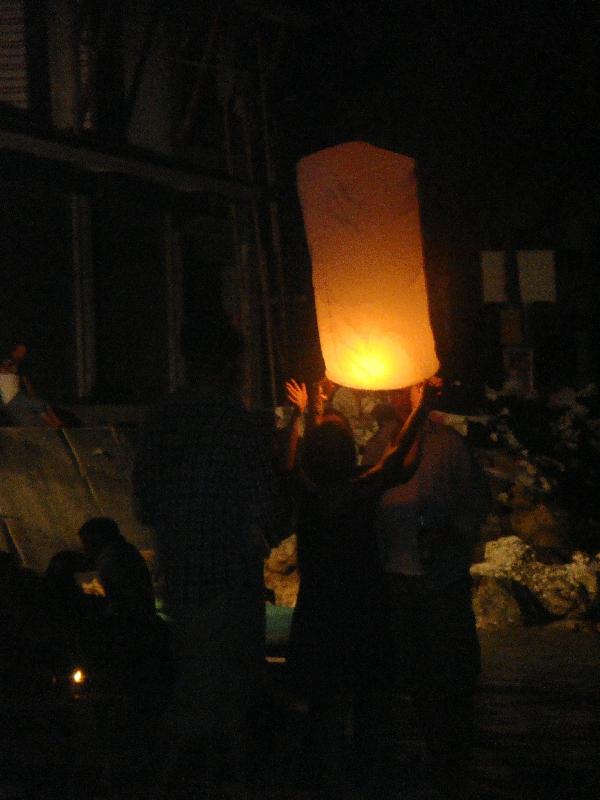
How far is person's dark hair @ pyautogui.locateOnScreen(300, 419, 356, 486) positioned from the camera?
5465 mm

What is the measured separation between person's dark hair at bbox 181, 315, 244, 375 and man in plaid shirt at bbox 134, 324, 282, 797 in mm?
127

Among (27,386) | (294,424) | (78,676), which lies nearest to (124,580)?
(78,676)

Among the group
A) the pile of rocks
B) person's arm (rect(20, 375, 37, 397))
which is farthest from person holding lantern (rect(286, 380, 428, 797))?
person's arm (rect(20, 375, 37, 397))

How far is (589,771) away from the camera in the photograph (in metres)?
6.27

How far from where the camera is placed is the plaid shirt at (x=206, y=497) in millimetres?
4465

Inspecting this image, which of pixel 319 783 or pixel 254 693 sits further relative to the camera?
pixel 319 783

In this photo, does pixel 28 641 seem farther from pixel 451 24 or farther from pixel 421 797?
pixel 451 24

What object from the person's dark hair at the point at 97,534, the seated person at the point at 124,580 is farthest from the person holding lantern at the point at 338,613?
the person's dark hair at the point at 97,534

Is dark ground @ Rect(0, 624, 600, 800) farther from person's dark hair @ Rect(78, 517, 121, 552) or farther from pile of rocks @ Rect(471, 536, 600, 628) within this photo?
pile of rocks @ Rect(471, 536, 600, 628)

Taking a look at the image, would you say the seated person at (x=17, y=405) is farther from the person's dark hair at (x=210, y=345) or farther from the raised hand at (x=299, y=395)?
the person's dark hair at (x=210, y=345)

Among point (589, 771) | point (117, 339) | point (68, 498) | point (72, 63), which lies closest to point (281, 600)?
point (68, 498)

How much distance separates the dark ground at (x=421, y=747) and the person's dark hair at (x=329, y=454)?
102 centimetres

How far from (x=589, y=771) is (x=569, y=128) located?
11.2m

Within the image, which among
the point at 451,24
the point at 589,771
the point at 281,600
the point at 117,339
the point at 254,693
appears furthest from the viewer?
the point at 451,24
